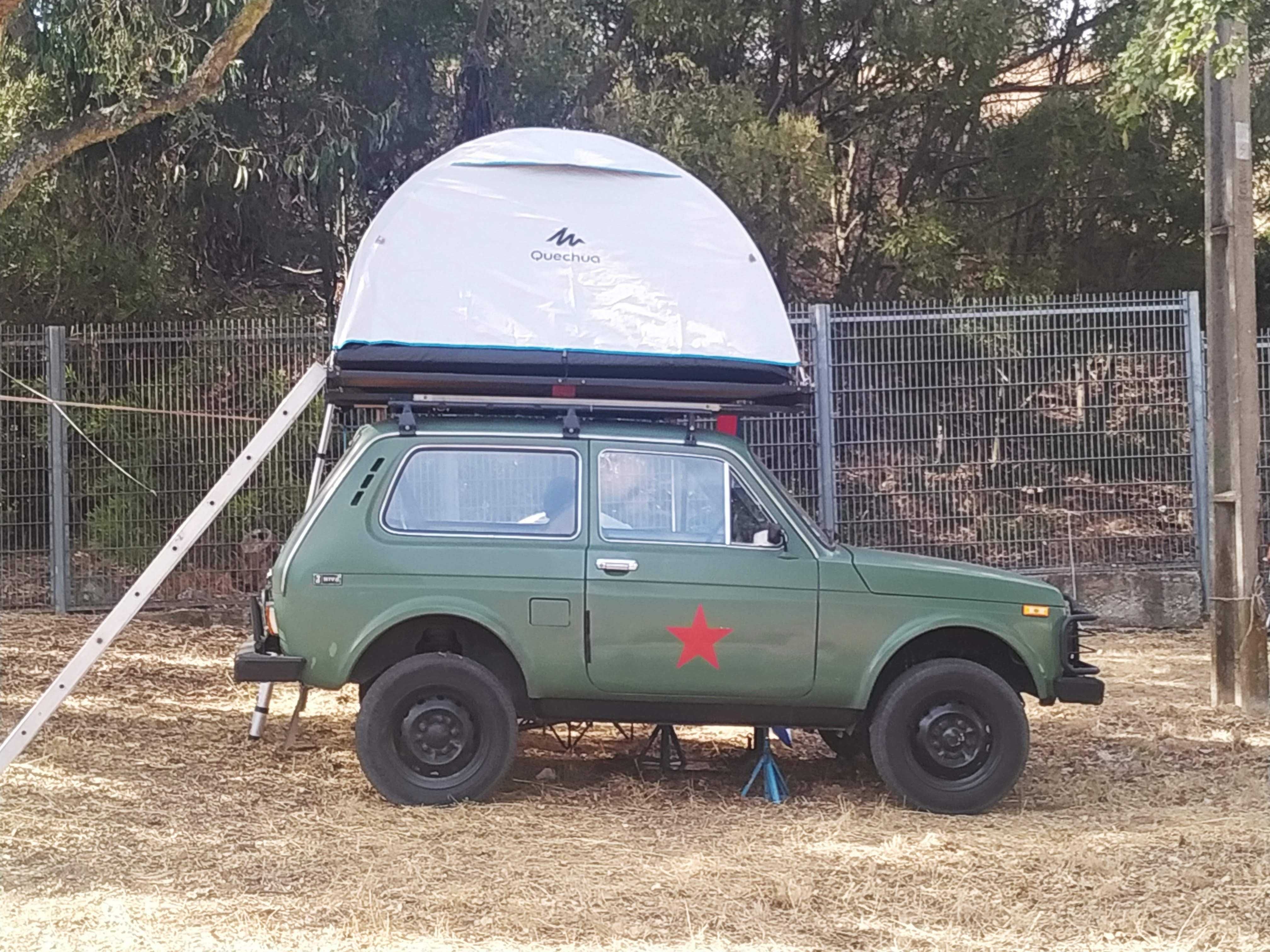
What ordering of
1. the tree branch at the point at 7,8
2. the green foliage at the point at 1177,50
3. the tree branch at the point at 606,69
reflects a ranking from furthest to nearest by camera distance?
the tree branch at the point at 606,69, the green foliage at the point at 1177,50, the tree branch at the point at 7,8

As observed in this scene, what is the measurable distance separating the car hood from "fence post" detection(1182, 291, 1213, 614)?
602 centimetres

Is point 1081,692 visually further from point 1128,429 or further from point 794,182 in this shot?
point 794,182

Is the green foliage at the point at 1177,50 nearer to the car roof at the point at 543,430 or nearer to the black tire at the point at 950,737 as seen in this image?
the car roof at the point at 543,430

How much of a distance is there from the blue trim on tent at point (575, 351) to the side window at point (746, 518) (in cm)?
56

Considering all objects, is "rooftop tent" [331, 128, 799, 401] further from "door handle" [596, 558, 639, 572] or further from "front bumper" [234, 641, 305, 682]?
"front bumper" [234, 641, 305, 682]

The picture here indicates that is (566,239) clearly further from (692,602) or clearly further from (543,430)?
(692,602)

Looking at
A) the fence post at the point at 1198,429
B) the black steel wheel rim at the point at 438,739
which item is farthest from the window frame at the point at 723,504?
the fence post at the point at 1198,429

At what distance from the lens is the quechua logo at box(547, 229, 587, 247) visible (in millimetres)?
7129

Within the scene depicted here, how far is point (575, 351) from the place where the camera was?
684 centimetres

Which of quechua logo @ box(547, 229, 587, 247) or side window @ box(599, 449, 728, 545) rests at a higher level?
quechua logo @ box(547, 229, 587, 247)

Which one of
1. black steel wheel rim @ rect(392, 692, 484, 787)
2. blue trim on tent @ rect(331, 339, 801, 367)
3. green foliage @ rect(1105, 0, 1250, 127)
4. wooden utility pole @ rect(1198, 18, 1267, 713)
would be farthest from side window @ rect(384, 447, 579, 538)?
wooden utility pole @ rect(1198, 18, 1267, 713)

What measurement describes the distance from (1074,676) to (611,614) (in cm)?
221

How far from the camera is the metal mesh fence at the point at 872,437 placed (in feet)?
39.4

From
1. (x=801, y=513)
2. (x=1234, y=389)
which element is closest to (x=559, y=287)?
(x=801, y=513)
